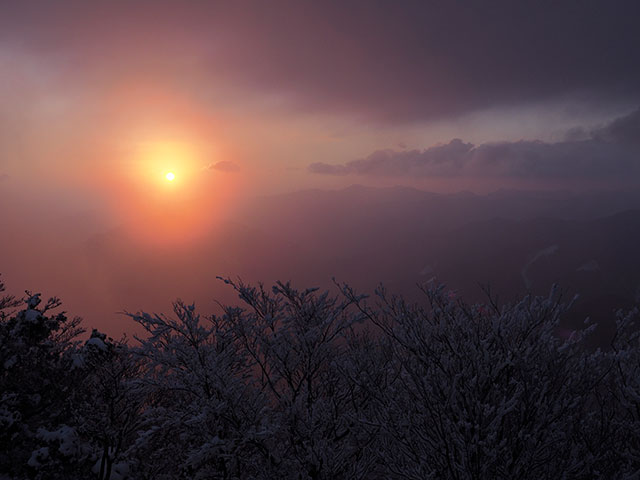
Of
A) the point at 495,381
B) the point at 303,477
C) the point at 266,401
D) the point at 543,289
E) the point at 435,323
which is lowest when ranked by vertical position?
the point at 543,289

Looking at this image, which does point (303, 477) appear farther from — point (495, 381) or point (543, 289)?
point (543, 289)

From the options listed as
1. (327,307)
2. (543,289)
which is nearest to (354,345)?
(327,307)

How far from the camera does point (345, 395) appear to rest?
33.0 ft

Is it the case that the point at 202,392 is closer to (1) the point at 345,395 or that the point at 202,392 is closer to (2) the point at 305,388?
(2) the point at 305,388

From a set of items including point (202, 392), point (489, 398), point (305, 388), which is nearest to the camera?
point (489, 398)

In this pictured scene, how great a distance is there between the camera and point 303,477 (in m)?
7.98

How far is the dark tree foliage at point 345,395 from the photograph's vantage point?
651 cm

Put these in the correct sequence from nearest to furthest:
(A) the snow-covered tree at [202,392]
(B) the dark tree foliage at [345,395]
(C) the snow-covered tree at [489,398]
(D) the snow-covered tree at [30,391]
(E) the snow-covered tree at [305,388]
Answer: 1. (C) the snow-covered tree at [489,398]
2. (B) the dark tree foliage at [345,395]
3. (A) the snow-covered tree at [202,392]
4. (E) the snow-covered tree at [305,388]
5. (D) the snow-covered tree at [30,391]

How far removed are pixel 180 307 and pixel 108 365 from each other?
188 inches

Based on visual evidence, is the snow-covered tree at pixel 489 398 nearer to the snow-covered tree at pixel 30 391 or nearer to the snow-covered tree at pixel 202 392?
the snow-covered tree at pixel 202 392

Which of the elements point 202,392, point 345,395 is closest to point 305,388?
point 345,395

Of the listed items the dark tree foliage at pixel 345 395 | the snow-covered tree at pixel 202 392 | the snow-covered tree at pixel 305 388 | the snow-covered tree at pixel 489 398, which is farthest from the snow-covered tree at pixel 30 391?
the snow-covered tree at pixel 489 398

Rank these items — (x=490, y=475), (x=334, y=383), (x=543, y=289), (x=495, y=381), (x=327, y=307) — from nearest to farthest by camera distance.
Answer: (x=490, y=475) → (x=495, y=381) → (x=327, y=307) → (x=334, y=383) → (x=543, y=289)

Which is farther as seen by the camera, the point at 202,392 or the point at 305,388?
the point at 305,388
